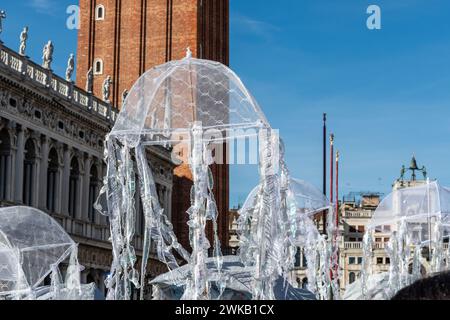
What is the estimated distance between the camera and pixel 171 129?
14.4 m

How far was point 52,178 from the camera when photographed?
118 ft

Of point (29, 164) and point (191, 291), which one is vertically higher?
point (29, 164)

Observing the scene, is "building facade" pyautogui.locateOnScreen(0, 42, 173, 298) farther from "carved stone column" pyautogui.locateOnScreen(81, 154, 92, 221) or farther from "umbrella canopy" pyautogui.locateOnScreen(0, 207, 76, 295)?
"umbrella canopy" pyautogui.locateOnScreen(0, 207, 76, 295)

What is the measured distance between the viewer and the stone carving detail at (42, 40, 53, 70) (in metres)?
34.5

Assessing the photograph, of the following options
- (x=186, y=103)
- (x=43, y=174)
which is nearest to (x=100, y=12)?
(x=43, y=174)

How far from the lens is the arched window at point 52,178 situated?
35.7m

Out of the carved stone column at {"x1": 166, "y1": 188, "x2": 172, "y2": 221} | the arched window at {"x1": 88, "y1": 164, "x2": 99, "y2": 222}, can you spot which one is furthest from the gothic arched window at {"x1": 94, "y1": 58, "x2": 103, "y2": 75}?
the arched window at {"x1": 88, "y1": 164, "x2": 99, "y2": 222}

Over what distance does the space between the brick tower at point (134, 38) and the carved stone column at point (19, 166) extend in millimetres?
20579

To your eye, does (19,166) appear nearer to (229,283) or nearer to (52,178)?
(52,178)

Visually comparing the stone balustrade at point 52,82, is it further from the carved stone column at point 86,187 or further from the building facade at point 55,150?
the carved stone column at point 86,187

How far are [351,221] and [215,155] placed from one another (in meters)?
70.8

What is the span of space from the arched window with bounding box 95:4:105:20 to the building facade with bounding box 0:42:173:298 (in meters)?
13.7
